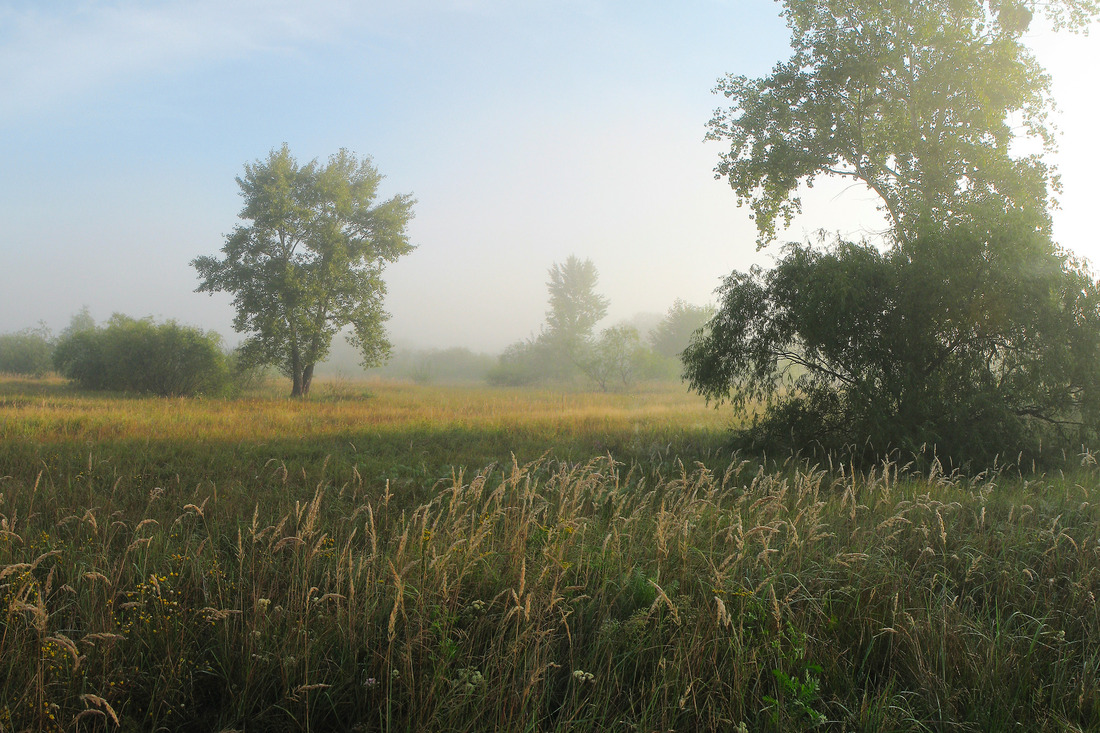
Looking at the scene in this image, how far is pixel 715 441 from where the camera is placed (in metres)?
11.5

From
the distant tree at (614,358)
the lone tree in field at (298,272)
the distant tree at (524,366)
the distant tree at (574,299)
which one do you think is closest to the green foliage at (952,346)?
the lone tree in field at (298,272)

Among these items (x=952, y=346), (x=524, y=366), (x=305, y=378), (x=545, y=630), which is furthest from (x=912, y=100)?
(x=524, y=366)

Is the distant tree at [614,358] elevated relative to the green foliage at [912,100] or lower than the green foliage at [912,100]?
lower

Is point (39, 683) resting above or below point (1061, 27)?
below

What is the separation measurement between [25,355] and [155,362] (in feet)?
70.2

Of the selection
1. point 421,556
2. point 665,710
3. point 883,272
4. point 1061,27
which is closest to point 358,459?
point 421,556

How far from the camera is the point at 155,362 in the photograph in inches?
912

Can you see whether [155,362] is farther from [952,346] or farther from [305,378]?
[952,346]

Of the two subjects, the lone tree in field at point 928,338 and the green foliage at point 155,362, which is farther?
the green foliage at point 155,362

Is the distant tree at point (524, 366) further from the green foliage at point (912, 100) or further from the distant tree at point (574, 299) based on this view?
the green foliage at point (912, 100)

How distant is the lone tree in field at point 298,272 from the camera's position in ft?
78.4

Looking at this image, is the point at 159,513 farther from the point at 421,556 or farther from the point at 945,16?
the point at 945,16

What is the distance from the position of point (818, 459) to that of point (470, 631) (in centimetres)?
829

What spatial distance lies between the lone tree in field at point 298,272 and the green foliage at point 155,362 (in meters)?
1.56
